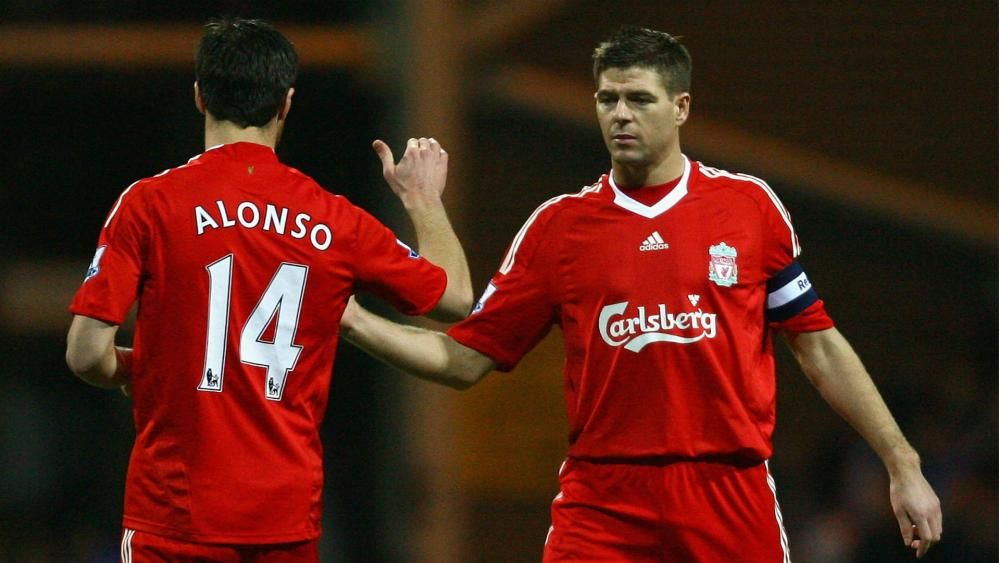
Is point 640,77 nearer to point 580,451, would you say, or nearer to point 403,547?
point 580,451

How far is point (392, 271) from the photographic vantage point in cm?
368

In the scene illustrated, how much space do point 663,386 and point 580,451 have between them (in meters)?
0.28

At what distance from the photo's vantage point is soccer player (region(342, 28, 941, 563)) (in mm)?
3945

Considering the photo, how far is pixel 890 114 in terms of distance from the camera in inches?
398

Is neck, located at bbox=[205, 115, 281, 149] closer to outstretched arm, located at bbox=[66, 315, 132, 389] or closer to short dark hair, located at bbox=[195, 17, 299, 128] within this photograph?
short dark hair, located at bbox=[195, 17, 299, 128]

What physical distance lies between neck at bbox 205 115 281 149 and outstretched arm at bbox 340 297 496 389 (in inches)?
23.1

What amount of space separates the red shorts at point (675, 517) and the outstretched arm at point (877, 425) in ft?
1.08

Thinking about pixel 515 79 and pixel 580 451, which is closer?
pixel 580 451

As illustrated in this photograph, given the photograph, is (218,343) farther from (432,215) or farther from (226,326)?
(432,215)

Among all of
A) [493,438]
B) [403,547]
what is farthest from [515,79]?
[403,547]

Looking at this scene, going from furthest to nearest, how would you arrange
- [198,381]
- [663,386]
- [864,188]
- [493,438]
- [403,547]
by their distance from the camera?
1. [864,188]
2. [493,438]
3. [403,547]
4. [663,386]
5. [198,381]

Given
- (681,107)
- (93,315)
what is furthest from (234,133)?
(681,107)

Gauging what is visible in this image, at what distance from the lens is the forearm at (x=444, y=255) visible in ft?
12.6

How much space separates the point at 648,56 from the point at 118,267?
151 cm
